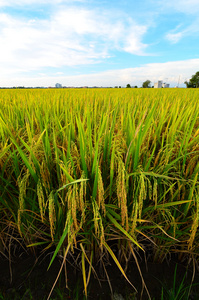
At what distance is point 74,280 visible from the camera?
3.00ft

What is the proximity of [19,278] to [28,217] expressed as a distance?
316 millimetres

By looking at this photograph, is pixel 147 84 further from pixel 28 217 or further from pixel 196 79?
pixel 28 217

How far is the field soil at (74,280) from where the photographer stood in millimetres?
862

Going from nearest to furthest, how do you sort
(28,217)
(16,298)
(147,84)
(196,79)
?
(16,298) → (28,217) → (196,79) → (147,84)

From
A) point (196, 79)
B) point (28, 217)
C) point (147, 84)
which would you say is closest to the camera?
point (28, 217)

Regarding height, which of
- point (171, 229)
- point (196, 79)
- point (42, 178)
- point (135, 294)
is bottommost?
point (135, 294)

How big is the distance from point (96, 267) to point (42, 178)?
58 cm

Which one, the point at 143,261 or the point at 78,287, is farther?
the point at 143,261

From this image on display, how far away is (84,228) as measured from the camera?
0.90 metres

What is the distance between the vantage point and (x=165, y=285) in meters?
0.90

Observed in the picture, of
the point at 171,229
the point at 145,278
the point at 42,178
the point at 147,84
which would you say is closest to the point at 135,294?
the point at 145,278

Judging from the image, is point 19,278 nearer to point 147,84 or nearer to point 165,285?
point 165,285

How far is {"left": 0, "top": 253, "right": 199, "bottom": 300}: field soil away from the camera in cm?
86

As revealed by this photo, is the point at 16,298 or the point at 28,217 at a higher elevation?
the point at 28,217
